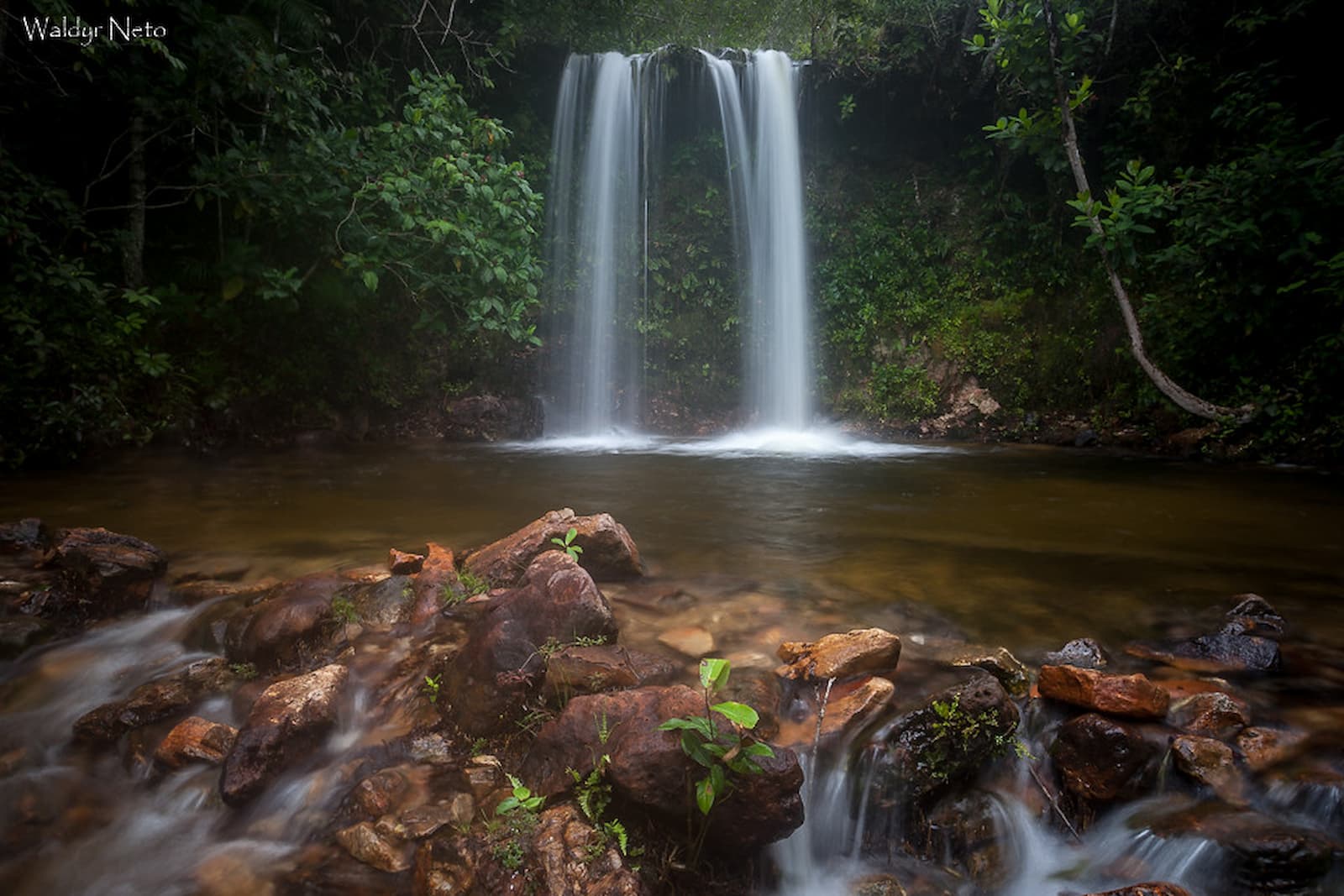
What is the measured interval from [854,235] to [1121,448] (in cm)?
640

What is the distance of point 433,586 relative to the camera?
3.71 metres

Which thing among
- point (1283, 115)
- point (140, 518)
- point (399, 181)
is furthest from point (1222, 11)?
point (140, 518)

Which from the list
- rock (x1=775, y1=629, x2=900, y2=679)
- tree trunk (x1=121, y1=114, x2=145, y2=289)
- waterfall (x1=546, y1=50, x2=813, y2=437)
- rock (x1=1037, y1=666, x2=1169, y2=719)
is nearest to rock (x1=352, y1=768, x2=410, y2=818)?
rock (x1=775, y1=629, x2=900, y2=679)

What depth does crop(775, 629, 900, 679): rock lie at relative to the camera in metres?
2.92

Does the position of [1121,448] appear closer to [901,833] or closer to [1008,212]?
[1008,212]

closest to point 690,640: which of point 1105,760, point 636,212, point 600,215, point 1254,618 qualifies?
point 1105,760

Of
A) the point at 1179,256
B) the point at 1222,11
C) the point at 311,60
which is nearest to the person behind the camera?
the point at 1179,256

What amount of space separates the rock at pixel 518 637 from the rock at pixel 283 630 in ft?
2.78

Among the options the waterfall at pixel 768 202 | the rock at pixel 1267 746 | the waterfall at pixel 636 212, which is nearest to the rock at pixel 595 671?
the rock at pixel 1267 746

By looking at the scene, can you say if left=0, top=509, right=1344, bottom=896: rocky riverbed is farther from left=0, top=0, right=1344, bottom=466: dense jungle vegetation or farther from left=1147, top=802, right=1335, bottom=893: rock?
left=0, top=0, right=1344, bottom=466: dense jungle vegetation

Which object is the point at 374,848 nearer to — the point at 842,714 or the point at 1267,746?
the point at 842,714

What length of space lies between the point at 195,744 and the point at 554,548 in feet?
6.09

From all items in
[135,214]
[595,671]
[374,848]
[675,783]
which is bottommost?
[374,848]

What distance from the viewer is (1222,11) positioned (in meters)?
10.1
